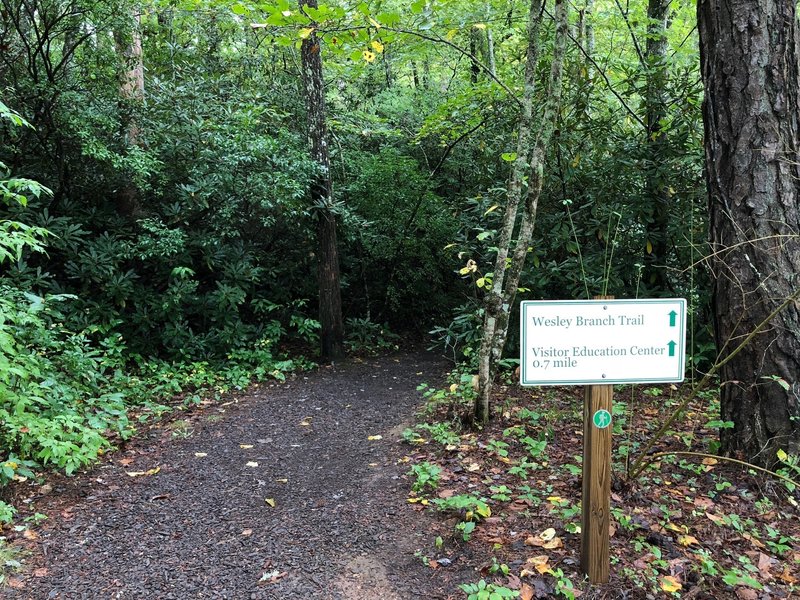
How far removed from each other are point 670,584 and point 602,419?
91 centimetres

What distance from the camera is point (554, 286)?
6.89 meters

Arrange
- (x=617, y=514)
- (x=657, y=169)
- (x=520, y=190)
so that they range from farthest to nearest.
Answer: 1. (x=657, y=169)
2. (x=520, y=190)
3. (x=617, y=514)

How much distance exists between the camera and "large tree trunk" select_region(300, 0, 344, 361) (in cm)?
740

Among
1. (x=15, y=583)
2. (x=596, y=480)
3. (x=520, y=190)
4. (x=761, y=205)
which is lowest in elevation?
(x=15, y=583)

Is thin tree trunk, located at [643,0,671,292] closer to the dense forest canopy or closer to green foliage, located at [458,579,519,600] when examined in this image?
the dense forest canopy

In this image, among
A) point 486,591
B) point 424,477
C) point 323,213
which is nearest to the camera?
point 486,591

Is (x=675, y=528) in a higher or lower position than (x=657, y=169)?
lower

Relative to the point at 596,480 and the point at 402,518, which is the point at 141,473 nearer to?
the point at 402,518

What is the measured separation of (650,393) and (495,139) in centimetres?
430

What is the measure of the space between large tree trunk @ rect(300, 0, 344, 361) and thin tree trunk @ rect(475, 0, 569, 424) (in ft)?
12.1

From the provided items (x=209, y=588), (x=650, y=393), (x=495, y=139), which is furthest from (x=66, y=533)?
(x=495, y=139)

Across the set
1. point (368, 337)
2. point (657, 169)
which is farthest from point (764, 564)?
point (368, 337)

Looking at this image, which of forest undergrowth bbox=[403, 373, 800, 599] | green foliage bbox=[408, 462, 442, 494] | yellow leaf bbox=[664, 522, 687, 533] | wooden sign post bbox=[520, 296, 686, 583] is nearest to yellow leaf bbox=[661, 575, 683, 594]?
forest undergrowth bbox=[403, 373, 800, 599]

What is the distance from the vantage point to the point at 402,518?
332cm
